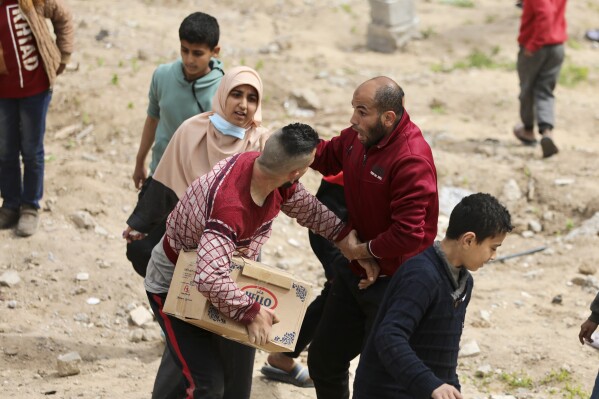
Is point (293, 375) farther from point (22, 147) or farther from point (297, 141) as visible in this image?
point (22, 147)

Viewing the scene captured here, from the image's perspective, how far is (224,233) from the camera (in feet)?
12.8

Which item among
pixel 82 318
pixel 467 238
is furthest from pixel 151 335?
pixel 467 238

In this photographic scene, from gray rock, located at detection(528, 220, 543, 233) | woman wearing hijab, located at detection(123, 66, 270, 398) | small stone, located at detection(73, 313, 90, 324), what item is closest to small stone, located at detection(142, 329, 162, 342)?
small stone, located at detection(73, 313, 90, 324)

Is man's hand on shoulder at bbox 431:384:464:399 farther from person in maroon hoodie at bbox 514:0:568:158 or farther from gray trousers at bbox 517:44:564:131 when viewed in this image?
gray trousers at bbox 517:44:564:131

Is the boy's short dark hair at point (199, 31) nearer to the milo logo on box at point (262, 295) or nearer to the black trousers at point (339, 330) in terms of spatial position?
the black trousers at point (339, 330)

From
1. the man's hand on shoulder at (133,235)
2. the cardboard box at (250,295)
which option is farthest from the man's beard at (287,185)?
the man's hand on shoulder at (133,235)

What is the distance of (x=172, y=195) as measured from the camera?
16.3 ft

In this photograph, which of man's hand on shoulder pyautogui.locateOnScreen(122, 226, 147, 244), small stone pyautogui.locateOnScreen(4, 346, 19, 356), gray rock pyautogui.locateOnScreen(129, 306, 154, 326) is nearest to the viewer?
man's hand on shoulder pyautogui.locateOnScreen(122, 226, 147, 244)

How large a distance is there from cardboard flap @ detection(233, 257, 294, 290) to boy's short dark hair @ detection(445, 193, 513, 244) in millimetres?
763

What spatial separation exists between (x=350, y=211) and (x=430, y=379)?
1.35 meters

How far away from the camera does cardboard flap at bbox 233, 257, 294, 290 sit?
405cm

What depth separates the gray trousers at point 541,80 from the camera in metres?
9.60

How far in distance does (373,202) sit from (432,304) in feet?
2.87

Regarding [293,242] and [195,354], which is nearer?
[195,354]
